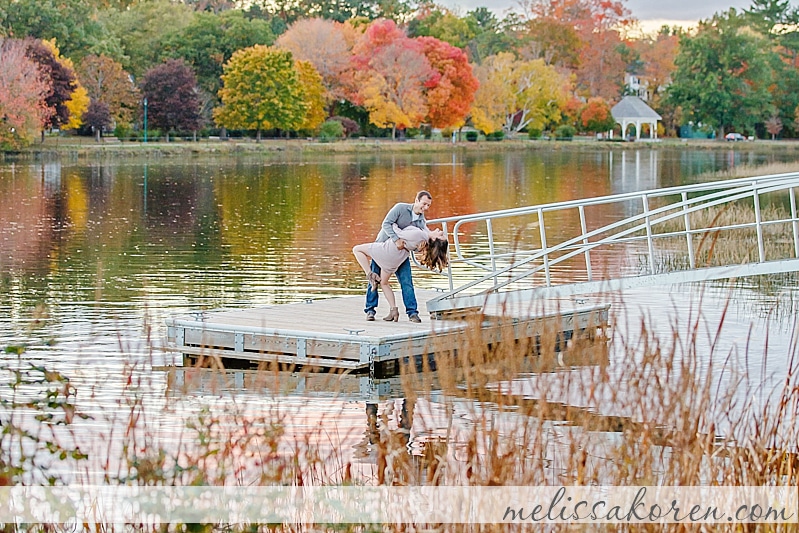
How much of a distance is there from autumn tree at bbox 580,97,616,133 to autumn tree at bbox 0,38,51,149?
53356 mm

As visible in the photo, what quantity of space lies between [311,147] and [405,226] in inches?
2609

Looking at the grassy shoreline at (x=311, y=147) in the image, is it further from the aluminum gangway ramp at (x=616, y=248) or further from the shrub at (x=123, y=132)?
the aluminum gangway ramp at (x=616, y=248)

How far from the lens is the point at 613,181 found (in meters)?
53.9

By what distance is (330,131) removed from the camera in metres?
84.9

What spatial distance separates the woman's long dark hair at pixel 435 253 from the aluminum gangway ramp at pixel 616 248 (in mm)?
428

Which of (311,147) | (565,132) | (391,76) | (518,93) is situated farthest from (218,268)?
(565,132)

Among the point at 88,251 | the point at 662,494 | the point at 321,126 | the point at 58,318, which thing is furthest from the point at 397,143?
the point at 662,494

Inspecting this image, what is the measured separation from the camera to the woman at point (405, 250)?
13.4 metres

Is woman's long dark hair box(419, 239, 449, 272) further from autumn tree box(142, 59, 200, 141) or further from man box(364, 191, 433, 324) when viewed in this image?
autumn tree box(142, 59, 200, 141)

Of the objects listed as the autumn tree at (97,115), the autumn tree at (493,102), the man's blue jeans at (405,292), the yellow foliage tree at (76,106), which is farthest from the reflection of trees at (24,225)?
the autumn tree at (493,102)

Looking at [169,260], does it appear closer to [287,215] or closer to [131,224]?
[131,224]

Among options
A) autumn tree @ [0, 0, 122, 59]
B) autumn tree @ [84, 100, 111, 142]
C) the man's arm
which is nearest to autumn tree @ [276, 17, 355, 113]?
autumn tree @ [0, 0, 122, 59]

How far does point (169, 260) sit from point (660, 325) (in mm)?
11208

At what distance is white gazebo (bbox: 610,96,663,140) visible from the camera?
10944 cm
